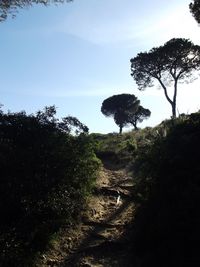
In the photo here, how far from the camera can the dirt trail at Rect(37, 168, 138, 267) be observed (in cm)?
1184

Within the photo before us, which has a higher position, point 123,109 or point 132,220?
point 123,109

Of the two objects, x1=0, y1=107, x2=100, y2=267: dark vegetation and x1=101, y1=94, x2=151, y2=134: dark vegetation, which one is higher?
x1=101, y1=94, x2=151, y2=134: dark vegetation

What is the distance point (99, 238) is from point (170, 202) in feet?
9.38

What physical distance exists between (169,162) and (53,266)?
13.0ft

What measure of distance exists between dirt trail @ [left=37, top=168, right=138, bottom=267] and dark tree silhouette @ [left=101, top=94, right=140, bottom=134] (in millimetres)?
46224


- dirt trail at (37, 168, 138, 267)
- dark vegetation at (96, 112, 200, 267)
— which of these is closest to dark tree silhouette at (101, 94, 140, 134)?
dirt trail at (37, 168, 138, 267)

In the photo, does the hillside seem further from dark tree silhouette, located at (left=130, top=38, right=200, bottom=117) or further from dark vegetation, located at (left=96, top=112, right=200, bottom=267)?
dark tree silhouette, located at (left=130, top=38, right=200, bottom=117)

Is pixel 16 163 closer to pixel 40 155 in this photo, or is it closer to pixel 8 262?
pixel 40 155

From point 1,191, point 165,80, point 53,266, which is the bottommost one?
point 53,266

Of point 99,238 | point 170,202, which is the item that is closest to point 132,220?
point 99,238

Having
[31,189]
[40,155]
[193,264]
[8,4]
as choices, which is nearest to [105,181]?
[40,155]

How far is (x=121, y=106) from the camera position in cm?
6322

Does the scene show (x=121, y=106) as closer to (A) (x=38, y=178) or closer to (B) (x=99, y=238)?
(A) (x=38, y=178)

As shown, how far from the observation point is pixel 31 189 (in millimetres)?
13461
